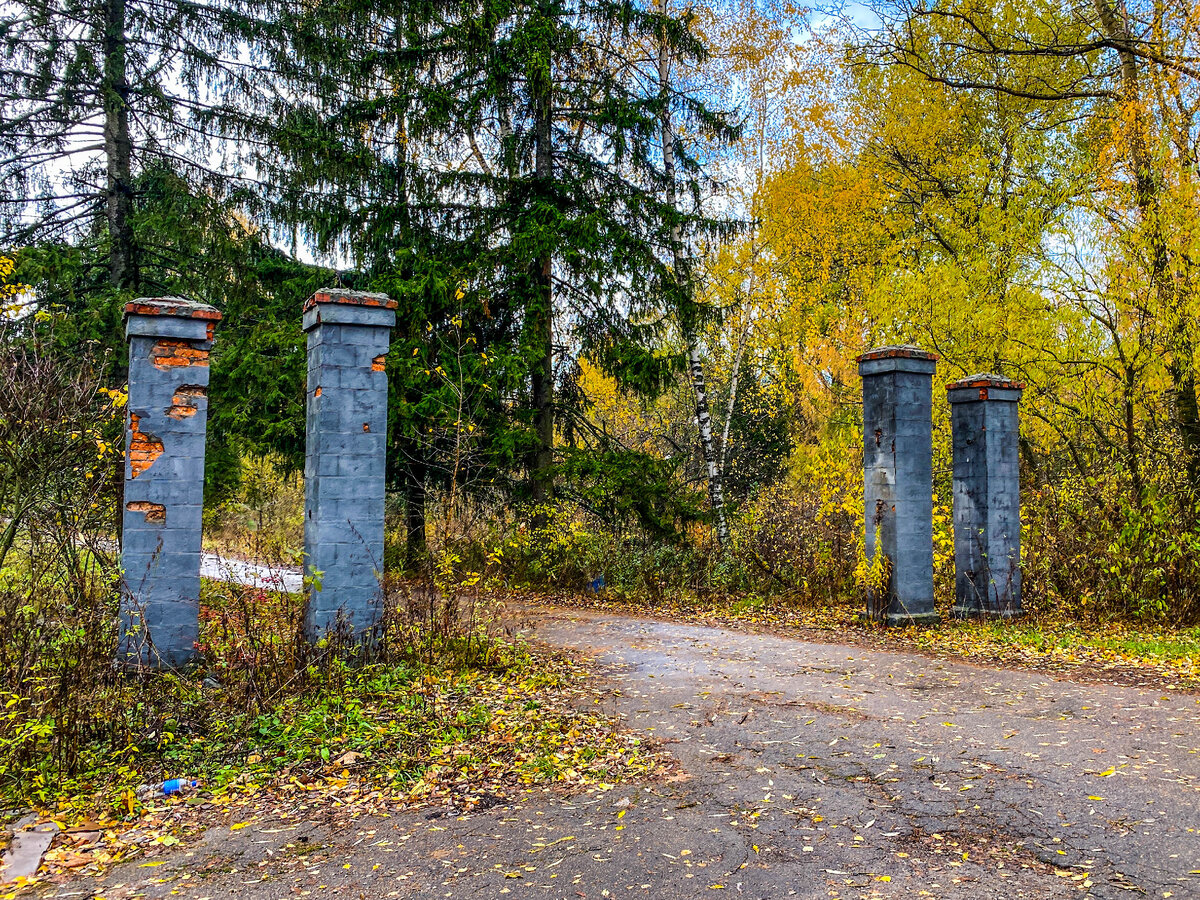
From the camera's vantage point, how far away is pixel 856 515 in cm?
1152

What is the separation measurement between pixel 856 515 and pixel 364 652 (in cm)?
725

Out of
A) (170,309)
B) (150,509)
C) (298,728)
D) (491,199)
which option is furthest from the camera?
(491,199)

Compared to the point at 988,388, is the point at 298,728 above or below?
below

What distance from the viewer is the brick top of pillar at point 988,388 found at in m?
10.1

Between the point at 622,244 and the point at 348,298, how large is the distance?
23.0ft

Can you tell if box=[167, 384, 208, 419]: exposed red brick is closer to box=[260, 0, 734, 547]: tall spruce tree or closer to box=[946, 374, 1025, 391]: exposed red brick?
box=[260, 0, 734, 547]: tall spruce tree

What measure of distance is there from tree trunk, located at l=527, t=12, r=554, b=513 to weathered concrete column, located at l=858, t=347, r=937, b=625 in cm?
548

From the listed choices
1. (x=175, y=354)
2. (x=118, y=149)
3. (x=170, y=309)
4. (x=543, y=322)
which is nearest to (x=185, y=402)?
(x=175, y=354)

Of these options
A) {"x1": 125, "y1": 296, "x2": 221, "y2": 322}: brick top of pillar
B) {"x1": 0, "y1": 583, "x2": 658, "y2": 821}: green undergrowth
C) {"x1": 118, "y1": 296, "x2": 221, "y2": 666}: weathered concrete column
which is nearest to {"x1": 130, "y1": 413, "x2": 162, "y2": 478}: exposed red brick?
{"x1": 118, "y1": 296, "x2": 221, "y2": 666}: weathered concrete column

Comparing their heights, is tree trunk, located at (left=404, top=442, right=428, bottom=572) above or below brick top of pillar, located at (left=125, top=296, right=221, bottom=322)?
below

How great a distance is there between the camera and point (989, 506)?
999cm

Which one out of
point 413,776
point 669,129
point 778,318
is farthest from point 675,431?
point 413,776

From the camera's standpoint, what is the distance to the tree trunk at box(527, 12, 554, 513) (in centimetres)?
1334

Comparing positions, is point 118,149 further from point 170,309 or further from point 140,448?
point 140,448
